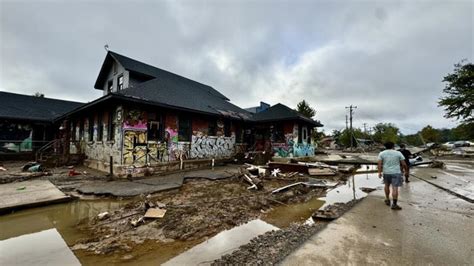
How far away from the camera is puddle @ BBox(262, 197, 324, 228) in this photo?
4898 millimetres

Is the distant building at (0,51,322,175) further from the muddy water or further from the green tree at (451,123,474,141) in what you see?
the green tree at (451,123,474,141)

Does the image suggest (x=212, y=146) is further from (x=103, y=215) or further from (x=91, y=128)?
(x=103, y=215)

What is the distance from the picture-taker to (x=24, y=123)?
17578 millimetres

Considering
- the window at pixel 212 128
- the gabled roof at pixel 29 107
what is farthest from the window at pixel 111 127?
the gabled roof at pixel 29 107

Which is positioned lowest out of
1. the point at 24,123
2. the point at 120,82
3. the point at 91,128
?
the point at 91,128

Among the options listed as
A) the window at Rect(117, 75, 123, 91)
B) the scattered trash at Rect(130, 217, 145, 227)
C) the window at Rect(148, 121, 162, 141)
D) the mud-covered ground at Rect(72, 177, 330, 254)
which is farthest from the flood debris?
the window at Rect(117, 75, 123, 91)

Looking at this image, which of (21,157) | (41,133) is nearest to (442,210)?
(21,157)

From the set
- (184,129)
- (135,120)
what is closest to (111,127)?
(135,120)

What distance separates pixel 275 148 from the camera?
17516 millimetres

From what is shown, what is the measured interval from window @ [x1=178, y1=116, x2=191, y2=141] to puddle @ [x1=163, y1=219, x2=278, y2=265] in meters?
8.74

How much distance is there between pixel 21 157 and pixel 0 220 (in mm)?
15021

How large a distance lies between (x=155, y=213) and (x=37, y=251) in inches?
78.3

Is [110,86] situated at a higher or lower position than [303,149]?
higher

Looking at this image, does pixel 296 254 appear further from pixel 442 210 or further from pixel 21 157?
pixel 21 157
